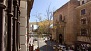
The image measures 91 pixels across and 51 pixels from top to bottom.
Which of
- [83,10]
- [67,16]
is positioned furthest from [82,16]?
[67,16]

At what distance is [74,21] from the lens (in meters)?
39.5

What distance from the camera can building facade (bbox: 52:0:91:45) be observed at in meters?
33.4

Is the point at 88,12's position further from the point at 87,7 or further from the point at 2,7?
the point at 2,7

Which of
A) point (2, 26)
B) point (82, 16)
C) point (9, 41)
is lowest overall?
point (9, 41)

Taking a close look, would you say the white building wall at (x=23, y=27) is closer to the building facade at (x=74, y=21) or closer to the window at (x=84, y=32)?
the building facade at (x=74, y=21)

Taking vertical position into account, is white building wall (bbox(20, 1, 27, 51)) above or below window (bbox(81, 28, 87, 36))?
above

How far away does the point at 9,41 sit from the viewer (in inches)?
146

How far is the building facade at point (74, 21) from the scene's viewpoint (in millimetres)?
33438

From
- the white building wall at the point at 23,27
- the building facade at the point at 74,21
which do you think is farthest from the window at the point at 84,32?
the white building wall at the point at 23,27

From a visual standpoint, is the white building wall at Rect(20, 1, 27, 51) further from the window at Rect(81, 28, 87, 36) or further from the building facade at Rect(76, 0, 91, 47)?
the window at Rect(81, 28, 87, 36)

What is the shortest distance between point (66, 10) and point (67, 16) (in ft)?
5.46

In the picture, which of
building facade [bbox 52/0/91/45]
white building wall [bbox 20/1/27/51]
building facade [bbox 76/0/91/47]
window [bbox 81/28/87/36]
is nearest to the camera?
white building wall [bbox 20/1/27/51]

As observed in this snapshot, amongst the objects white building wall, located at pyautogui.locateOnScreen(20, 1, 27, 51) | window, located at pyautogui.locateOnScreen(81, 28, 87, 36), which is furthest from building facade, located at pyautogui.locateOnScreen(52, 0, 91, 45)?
white building wall, located at pyautogui.locateOnScreen(20, 1, 27, 51)

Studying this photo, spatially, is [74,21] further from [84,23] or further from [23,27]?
[23,27]
